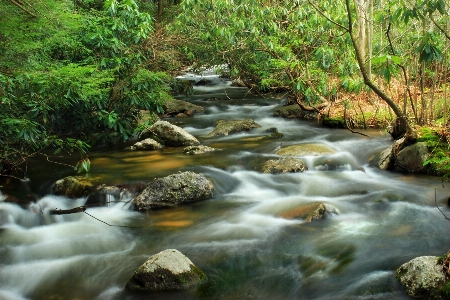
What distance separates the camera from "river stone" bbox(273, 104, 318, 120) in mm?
13320

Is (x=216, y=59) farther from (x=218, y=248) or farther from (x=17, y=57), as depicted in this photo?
(x=218, y=248)

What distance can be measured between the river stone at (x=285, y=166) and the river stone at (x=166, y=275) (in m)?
3.79

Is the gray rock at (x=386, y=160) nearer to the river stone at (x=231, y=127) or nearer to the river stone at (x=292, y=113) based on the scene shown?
the river stone at (x=231, y=127)

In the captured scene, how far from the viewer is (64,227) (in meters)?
6.34

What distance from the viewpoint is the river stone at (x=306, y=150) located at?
29.7ft

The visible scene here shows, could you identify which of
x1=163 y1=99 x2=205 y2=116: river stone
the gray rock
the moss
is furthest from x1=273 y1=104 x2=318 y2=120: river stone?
the gray rock

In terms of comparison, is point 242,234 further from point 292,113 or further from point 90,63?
point 292,113

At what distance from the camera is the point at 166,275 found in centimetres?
445

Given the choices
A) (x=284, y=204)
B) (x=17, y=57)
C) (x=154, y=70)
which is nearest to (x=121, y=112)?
(x=154, y=70)

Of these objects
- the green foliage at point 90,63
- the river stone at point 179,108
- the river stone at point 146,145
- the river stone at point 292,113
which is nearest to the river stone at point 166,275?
the green foliage at point 90,63

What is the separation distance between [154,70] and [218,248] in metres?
7.61

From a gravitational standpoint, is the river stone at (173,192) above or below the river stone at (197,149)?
below

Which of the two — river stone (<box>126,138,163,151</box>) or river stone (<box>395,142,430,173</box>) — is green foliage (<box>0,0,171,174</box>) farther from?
river stone (<box>395,142,430,173</box>)

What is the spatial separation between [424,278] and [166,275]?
2.57 meters
